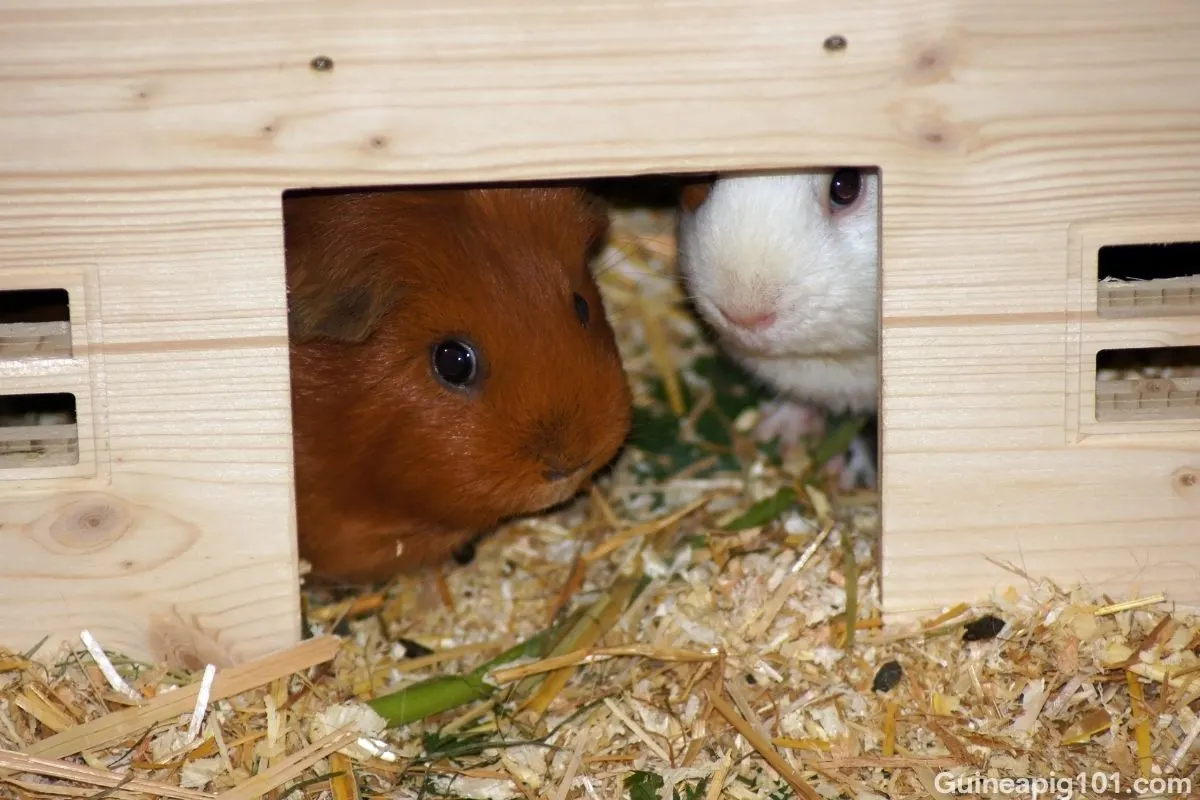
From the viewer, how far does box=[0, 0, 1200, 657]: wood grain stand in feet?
5.86

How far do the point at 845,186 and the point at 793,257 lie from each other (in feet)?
0.58

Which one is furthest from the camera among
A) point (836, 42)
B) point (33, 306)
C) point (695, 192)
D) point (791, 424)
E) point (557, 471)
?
point (791, 424)

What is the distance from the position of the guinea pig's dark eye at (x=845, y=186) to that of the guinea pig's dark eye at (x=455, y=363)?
77cm

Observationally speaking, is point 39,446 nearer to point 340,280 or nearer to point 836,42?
point 340,280

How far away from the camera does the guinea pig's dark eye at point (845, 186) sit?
228 cm

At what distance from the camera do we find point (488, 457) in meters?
2.15

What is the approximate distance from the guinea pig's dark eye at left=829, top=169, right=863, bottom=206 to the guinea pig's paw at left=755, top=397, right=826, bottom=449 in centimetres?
78

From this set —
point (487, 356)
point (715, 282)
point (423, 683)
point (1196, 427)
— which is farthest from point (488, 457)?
point (1196, 427)

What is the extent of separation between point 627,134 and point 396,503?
87cm

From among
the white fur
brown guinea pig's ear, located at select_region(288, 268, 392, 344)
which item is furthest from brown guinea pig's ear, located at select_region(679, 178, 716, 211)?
brown guinea pig's ear, located at select_region(288, 268, 392, 344)

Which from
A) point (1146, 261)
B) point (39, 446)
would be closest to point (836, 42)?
point (1146, 261)

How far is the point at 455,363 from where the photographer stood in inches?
84.5

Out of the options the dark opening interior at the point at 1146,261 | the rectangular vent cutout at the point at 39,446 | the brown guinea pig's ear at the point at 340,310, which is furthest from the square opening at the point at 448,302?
the dark opening interior at the point at 1146,261

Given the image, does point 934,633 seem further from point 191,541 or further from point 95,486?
point 95,486
